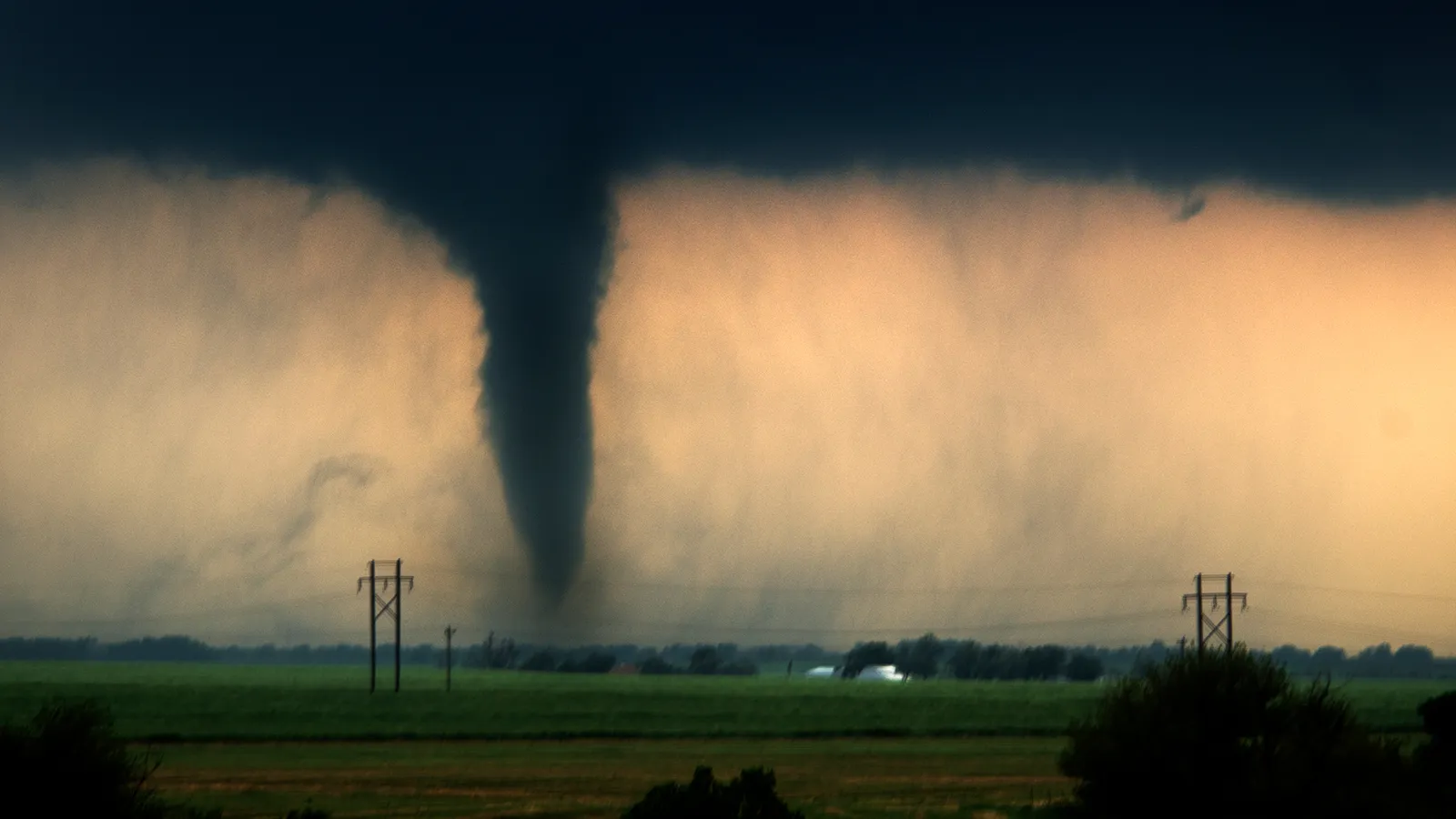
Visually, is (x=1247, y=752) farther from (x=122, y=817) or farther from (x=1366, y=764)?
(x=122, y=817)

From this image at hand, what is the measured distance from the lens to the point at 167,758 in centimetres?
8131

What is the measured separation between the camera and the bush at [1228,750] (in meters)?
39.9

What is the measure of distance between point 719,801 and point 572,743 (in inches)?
2285

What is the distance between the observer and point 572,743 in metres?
93.6

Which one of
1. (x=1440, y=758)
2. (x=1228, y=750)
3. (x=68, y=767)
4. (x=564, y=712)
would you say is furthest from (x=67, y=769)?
(x=564, y=712)

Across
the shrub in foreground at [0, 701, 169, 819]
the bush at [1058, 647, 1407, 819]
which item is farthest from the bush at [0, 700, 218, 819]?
the bush at [1058, 647, 1407, 819]

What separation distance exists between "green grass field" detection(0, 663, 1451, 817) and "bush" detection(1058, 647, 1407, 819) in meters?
8.37

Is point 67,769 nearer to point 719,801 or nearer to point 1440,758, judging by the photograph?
point 719,801

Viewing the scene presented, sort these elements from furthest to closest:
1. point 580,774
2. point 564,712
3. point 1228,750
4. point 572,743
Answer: point 564,712 → point 572,743 → point 580,774 → point 1228,750

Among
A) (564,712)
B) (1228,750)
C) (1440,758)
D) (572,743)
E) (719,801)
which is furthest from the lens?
(564,712)

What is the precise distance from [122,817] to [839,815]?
25094 millimetres

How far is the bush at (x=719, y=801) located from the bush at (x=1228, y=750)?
10.8 meters

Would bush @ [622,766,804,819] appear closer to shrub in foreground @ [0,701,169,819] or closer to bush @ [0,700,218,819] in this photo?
shrub in foreground @ [0,701,169,819]

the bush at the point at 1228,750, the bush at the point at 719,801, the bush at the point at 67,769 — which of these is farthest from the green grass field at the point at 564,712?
the bush at the point at 67,769
